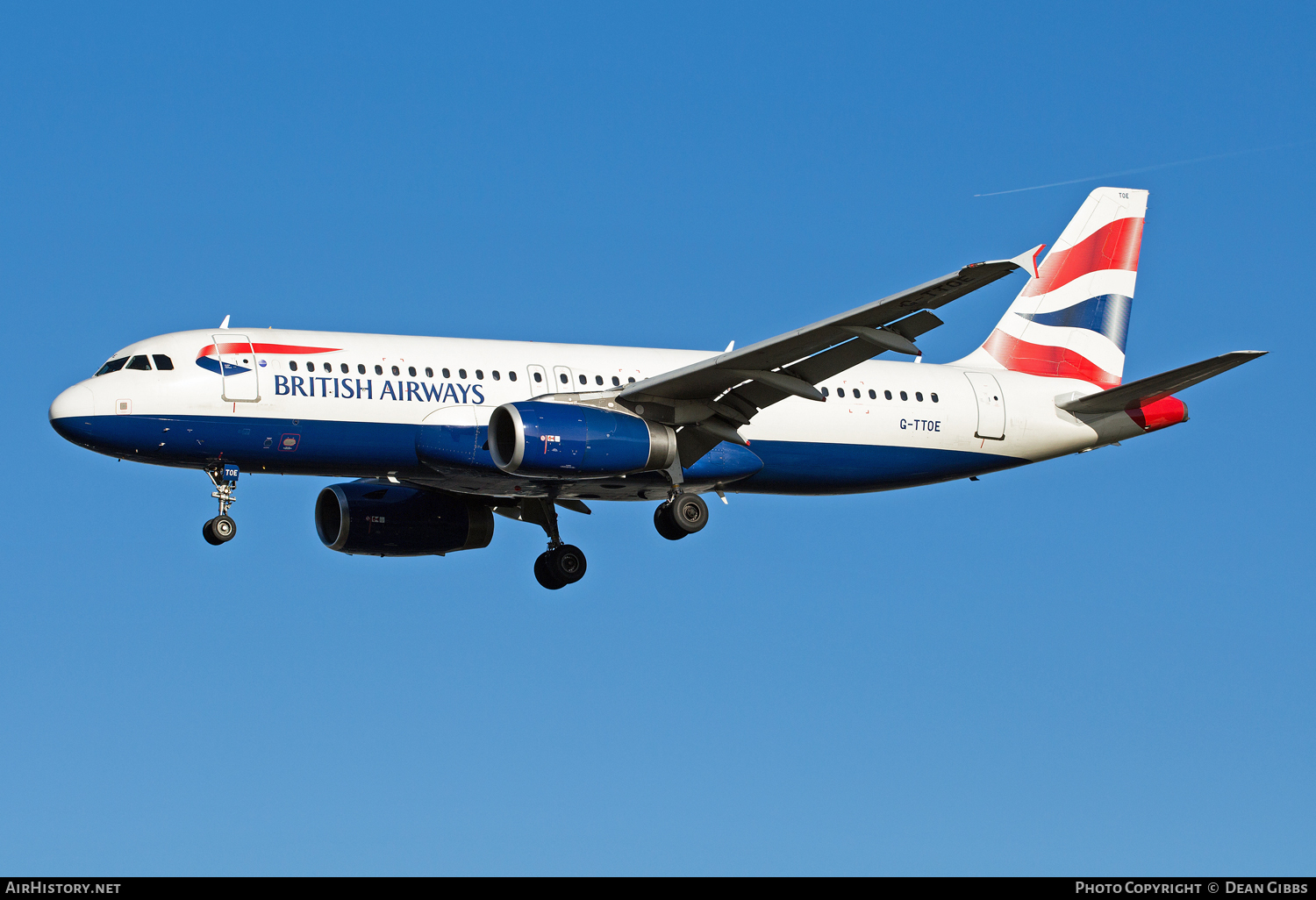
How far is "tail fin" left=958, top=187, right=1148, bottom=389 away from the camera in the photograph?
42625 mm

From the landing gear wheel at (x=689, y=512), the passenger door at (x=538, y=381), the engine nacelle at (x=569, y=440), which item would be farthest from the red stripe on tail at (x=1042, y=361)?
the passenger door at (x=538, y=381)

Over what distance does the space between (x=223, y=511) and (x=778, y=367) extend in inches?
455

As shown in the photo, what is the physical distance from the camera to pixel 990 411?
132 ft

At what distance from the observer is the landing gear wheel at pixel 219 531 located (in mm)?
35125

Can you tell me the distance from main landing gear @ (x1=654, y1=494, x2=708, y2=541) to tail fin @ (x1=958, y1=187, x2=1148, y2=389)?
9521mm

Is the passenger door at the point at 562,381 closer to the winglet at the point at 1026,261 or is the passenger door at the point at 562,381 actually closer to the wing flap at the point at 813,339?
the wing flap at the point at 813,339

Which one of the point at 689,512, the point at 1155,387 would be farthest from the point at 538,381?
the point at 1155,387

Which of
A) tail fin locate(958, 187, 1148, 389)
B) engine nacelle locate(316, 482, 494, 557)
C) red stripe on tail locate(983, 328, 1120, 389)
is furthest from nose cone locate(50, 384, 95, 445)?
red stripe on tail locate(983, 328, 1120, 389)

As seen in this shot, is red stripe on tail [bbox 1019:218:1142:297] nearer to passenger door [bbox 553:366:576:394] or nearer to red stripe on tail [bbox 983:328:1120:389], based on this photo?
red stripe on tail [bbox 983:328:1120:389]

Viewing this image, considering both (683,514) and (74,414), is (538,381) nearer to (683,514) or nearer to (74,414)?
(683,514)

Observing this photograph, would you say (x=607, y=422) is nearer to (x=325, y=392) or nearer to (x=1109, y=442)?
(x=325, y=392)

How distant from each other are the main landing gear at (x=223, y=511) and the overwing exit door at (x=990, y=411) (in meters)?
16.7

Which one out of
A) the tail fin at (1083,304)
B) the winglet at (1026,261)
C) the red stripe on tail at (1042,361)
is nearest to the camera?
the winglet at (1026,261)

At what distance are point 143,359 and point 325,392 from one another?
3669 millimetres
